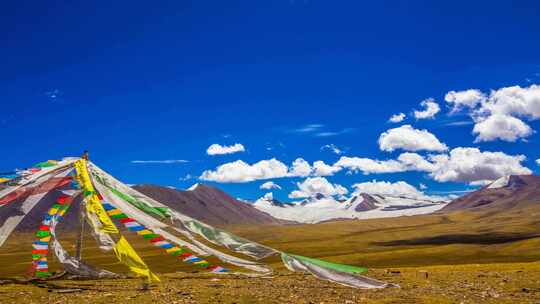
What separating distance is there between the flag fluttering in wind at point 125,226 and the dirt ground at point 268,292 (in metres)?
1.26

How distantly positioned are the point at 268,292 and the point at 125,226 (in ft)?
28.6

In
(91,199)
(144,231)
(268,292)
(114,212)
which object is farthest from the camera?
(91,199)

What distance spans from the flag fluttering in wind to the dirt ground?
1.26 metres

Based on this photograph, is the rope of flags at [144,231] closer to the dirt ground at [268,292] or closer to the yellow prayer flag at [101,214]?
the yellow prayer flag at [101,214]

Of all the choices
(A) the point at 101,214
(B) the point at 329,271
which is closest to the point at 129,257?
(A) the point at 101,214

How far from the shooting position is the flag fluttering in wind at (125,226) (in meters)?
27.7

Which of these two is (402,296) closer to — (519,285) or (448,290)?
(448,290)

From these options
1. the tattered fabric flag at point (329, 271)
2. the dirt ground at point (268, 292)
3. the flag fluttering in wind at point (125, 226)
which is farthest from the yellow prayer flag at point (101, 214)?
the tattered fabric flag at point (329, 271)

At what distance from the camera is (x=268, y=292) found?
91.4 feet

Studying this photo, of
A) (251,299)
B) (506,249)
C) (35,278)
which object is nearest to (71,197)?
(35,278)

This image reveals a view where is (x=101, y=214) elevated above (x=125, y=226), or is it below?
above

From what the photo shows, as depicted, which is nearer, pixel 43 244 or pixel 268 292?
pixel 268 292

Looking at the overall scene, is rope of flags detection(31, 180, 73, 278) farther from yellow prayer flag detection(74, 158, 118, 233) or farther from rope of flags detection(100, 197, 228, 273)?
rope of flags detection(100, 197, 228, 273)

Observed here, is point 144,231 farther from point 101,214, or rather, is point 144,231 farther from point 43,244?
point 43,244
